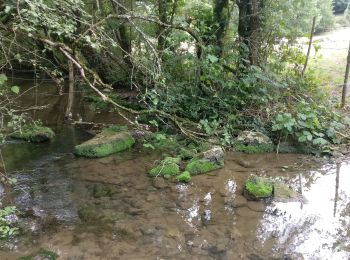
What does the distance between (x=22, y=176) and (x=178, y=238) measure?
336 cm

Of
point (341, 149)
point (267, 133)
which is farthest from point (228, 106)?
point (341, 149)

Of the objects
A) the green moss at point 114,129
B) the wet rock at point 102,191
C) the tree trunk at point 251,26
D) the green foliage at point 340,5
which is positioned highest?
the green foliage at point 340,5

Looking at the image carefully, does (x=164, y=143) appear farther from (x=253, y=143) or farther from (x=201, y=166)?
(x=253, y=143)

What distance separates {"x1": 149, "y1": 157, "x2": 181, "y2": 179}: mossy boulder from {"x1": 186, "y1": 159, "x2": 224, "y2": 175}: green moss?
24 cm

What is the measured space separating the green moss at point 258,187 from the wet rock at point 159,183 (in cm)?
139

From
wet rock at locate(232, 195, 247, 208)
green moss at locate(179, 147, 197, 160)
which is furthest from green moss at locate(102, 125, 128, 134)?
wet rock at locate(232, 195, 247, 208)

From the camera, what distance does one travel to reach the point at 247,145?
8.37 m

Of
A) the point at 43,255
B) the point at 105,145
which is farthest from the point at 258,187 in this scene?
the point at 43,255

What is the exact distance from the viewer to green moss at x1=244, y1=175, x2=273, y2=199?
6293 mm

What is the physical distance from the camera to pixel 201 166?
284 inches

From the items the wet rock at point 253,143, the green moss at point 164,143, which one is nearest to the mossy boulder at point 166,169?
the green moss at point 164,143

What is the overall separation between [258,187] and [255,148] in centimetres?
198

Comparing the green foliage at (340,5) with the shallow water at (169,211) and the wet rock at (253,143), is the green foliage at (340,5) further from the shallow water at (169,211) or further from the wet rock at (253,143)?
the shallow water at (169,211)

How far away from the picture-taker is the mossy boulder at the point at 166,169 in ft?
23.0
